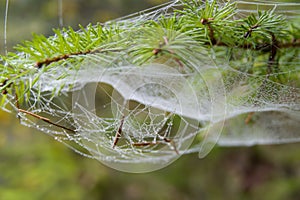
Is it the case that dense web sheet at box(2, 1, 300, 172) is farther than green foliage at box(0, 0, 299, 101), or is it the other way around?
dense web sheet at box(2, 1, 300, 172)

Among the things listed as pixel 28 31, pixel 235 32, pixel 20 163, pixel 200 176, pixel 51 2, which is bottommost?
pixel 200 176

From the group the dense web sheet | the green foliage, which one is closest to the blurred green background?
the dense web sheet

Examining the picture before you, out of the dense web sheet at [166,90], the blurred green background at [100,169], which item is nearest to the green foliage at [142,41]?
the dense web sheet at [166,90]

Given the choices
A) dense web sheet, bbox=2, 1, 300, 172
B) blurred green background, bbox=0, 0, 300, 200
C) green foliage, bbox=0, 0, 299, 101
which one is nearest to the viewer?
green foliage, bbox=0, 0, 299, 101

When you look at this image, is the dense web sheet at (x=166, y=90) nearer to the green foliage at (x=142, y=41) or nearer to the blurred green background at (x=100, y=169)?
the green foliage at (x=142, y=41)

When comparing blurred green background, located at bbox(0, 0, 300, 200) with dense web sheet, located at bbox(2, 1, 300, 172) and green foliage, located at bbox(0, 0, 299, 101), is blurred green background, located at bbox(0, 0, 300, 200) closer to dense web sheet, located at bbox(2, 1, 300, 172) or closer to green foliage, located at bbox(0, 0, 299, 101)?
dense web sheet, located at bbox(2, 1, 300, 172)

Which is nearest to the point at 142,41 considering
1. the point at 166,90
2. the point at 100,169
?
the point at 166,90

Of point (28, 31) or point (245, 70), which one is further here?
point (28, 31)

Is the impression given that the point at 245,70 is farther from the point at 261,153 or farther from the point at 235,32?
the point at 261,153

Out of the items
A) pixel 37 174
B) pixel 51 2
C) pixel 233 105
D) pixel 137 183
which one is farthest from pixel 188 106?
pixel 51 2
